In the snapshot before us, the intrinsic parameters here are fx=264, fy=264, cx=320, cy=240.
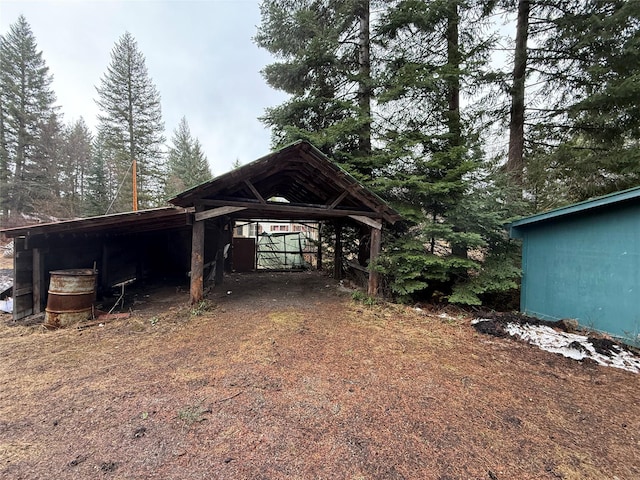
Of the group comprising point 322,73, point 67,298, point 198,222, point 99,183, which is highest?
point 322,73

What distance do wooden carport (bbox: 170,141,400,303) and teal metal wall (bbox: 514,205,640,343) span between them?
2.96 m

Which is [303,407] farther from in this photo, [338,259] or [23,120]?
[23,120]

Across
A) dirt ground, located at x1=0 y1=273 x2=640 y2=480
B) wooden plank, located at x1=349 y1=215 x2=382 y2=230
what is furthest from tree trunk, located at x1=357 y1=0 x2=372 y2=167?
dirt ground, located at x1=0 y1=273 x2=640 y2=480

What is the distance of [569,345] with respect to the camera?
A: 3717mm

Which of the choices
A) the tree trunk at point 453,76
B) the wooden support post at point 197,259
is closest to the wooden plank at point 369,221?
the tree trunk at point 453,76

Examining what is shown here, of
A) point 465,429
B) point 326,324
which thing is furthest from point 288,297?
point 465,429

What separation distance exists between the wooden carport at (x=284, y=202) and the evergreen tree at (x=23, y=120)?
20006 millimetres

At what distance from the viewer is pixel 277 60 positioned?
331 inches

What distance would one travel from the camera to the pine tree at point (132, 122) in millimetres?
18203

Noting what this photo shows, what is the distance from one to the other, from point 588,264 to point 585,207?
3.26 ft

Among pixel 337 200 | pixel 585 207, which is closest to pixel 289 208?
pixel 337 200

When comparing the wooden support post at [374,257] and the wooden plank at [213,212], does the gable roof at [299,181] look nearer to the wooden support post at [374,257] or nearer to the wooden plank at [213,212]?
the wooden plank at [213,212]

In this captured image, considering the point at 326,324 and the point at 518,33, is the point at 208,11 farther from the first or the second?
the point at 326,324

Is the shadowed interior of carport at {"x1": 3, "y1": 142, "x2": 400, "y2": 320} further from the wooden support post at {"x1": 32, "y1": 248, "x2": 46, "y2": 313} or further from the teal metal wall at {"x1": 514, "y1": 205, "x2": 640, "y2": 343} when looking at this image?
the teal metal wall at {"x1": 514, "y1": 205, "x2": 640, "y2": 343}
